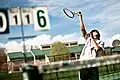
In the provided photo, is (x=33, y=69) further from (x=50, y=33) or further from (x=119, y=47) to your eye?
(x=119, y=47)

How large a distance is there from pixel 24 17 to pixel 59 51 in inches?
18.7

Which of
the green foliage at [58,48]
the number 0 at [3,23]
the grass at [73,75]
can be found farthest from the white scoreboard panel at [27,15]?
the grass at [73,75]

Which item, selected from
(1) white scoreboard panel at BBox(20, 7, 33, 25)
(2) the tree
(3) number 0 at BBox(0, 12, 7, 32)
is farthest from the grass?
(1) white scoreboard panel at BBox(20, 7, 33, 25)

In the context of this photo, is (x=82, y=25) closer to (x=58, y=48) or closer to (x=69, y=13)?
(x=69, y=13)

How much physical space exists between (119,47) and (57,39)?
29.0 inches

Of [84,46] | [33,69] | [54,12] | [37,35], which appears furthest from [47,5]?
[33,69]

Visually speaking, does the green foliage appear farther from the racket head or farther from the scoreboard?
the racket head

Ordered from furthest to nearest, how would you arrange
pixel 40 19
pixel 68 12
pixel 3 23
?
pixel 68 12, pixel 40 19, pixel 3 23

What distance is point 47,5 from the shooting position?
3.45 meters

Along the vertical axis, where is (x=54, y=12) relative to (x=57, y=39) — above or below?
above

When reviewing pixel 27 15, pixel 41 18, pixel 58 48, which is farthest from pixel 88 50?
pixel 27 15

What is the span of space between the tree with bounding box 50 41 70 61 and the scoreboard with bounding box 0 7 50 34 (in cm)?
19

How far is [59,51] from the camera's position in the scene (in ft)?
11.2

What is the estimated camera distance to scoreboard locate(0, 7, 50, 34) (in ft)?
10.3
